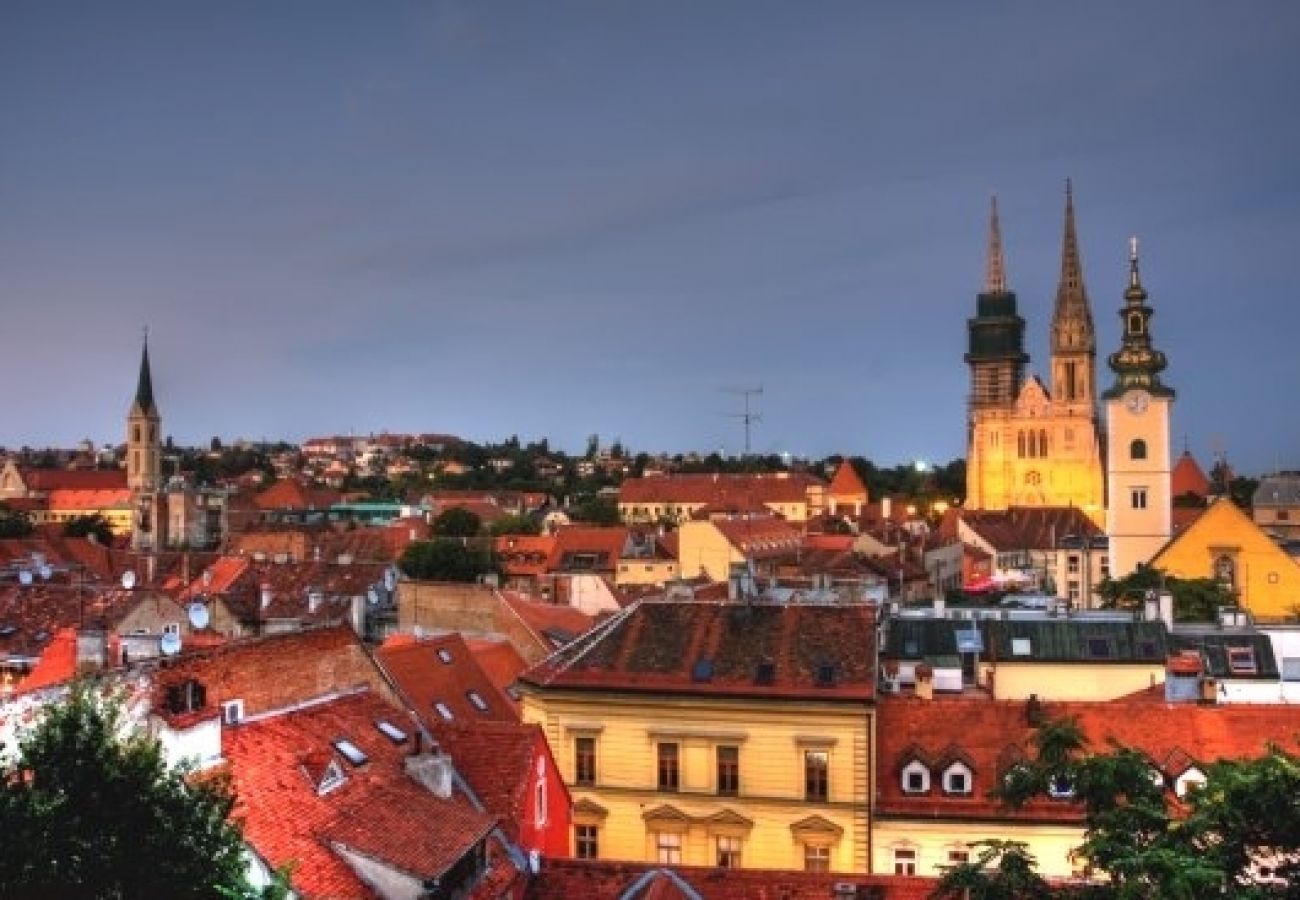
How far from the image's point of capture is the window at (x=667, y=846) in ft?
117

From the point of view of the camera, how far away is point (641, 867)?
2431cm

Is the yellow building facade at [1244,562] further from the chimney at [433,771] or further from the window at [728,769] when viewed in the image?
the chimney at [433,771]

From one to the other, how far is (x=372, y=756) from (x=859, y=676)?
15187mm

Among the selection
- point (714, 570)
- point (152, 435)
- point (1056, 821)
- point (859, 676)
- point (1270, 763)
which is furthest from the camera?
point (152, 435)

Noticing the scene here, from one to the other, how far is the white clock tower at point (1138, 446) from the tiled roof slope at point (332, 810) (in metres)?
66.7

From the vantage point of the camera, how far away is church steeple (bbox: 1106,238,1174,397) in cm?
8138

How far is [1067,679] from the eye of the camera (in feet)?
143

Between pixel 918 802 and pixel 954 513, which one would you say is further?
pixel 954 513

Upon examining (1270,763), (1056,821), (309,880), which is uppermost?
(1270,763)

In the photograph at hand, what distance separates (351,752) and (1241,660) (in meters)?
32.7

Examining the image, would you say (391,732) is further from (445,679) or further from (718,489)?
(718,489)

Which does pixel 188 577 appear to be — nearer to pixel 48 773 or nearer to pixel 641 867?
pixel 641 867

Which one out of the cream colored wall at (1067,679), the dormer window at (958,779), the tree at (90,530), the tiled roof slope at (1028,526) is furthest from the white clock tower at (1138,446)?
the tree at (90,530)

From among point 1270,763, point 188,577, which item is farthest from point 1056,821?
point 188,577
